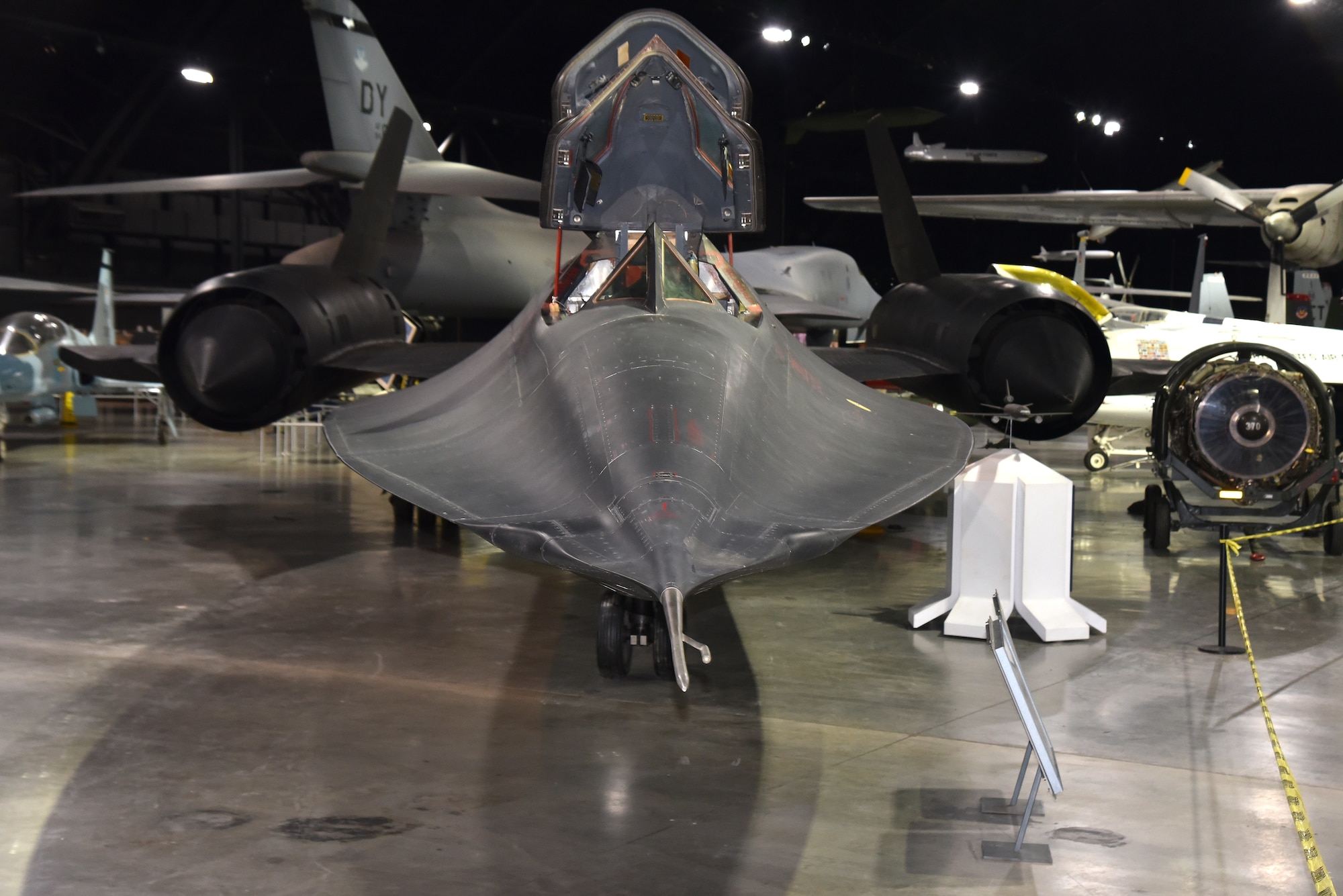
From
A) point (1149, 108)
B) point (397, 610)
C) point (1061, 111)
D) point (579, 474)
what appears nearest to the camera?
point (579, 474)

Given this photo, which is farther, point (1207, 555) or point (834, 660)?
point (1207, 555)

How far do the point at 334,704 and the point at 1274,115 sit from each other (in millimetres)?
30774

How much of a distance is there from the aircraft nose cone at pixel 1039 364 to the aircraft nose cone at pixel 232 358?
206 inches

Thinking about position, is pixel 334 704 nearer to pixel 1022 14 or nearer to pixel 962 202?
pixel 962 202

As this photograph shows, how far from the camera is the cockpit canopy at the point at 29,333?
57.0 feet

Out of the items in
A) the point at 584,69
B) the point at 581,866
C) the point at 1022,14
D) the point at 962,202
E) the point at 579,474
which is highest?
the point at 1022,14

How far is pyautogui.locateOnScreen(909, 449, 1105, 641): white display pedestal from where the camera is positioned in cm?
666

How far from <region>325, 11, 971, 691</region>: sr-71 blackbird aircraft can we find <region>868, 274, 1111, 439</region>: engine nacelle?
2.87 meters

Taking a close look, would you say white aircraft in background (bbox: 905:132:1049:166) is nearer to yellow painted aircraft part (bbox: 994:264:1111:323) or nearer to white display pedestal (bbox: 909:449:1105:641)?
yellow painted aircraft part (bbox: 994:264:1111:323)

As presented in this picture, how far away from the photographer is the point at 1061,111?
33.1 m

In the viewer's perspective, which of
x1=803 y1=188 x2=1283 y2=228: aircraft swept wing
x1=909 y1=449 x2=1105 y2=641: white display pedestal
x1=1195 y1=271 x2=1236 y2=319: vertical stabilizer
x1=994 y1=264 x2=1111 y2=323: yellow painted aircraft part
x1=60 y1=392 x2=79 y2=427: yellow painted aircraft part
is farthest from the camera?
x1=60 y1=392 x2=79 y2=427: yellow painted aircraft part

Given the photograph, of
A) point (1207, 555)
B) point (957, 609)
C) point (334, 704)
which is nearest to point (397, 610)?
point (334, 704)

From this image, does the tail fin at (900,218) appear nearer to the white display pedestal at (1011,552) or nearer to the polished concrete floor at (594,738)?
the polished concrete floor at (594,738)

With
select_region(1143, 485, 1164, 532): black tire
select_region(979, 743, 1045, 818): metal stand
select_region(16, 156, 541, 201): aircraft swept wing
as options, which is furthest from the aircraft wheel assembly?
select_region(16, 156, 541, 201): aircraft swept wing
